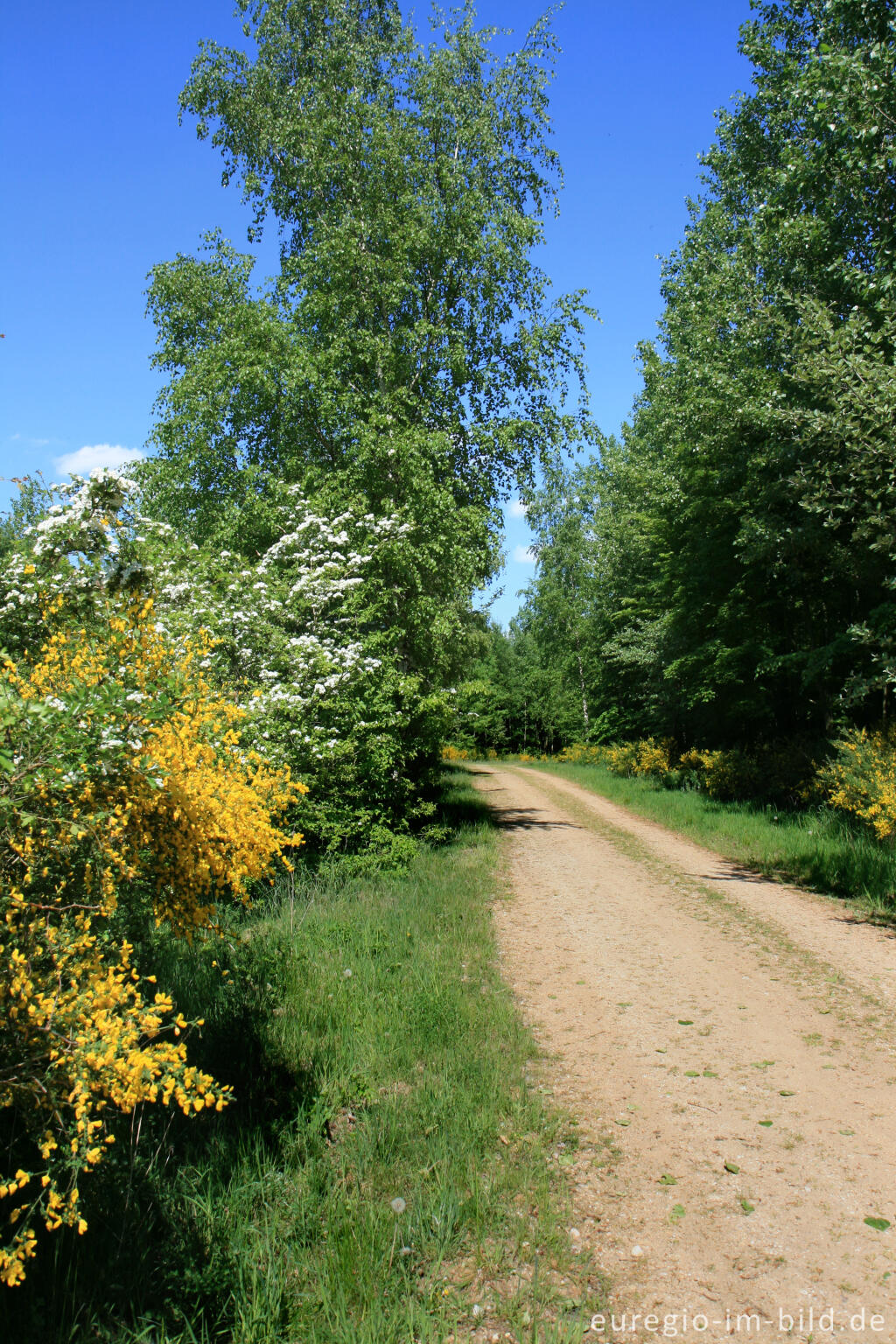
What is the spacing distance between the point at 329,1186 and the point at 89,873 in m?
2.10

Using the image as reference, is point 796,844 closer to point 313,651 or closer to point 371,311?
point 313,651

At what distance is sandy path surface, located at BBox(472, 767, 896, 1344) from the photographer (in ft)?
10.9

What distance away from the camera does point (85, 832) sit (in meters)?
2.97

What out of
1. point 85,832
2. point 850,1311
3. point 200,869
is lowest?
point 850,1311

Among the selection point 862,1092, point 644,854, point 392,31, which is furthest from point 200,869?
point 392,31

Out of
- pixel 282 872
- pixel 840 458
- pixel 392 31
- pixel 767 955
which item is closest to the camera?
pixel 767 955

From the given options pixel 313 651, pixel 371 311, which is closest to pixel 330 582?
pixel 313 651

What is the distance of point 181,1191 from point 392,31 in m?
21.6

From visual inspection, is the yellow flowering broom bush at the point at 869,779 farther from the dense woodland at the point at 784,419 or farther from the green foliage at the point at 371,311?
the green foliage at the point at 371,311

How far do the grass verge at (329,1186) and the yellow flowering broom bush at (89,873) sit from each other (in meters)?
0.38

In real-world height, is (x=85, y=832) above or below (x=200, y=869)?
above

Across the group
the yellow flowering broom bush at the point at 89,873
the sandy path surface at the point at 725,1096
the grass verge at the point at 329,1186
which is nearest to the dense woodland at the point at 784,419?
the sandy path surface at the point at 725,1096

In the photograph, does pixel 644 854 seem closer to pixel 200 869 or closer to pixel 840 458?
pixel 840 458

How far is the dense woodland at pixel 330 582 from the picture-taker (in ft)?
10.4
